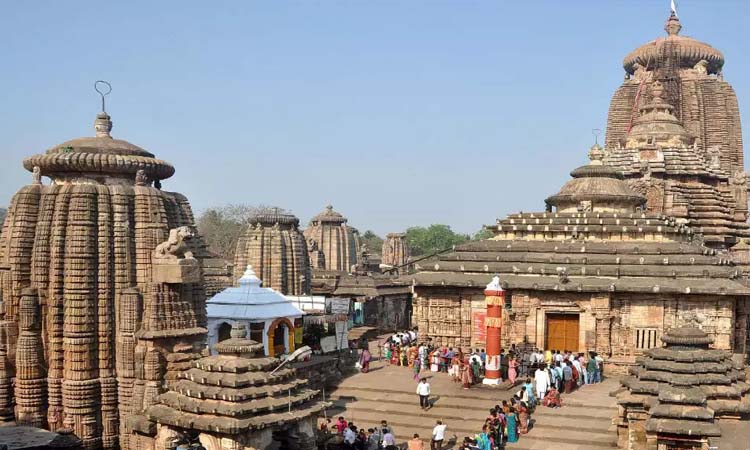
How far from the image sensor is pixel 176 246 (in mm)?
15711

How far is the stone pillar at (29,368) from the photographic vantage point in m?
15.7

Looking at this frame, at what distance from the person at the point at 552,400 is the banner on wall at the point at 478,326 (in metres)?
6.17

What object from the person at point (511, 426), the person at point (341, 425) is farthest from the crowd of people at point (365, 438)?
the person at point (511, 426)

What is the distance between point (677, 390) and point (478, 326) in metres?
12.3

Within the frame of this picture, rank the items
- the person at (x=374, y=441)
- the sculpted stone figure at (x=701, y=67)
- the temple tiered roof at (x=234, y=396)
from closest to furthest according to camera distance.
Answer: the temple tiered roof at (x=234, y=396)
the person at (x=374, y=441)
the sculpted stone figure at (x=701, y=67)

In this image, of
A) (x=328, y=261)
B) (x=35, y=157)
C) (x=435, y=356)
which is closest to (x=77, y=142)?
(x=35, y=157)

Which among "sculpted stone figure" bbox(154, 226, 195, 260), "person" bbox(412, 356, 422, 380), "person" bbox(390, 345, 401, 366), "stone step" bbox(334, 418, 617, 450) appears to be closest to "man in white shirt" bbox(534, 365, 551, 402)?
"stone step" bbox(334, 418, 617, 450)

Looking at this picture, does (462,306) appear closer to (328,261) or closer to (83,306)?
(83,306)

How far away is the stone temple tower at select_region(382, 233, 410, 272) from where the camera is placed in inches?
2916

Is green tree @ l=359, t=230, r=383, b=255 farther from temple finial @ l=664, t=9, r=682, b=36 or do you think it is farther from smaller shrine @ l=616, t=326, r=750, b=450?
smaller shrine @ l=616, t=326, r=750, b=450

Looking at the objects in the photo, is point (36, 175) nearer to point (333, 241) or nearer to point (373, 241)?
point (333, 241)

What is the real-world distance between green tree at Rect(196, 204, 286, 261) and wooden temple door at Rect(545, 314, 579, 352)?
44.4m

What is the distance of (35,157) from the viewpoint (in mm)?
16375

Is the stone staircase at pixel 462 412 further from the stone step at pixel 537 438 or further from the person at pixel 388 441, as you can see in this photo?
the person at pixel 388 441
